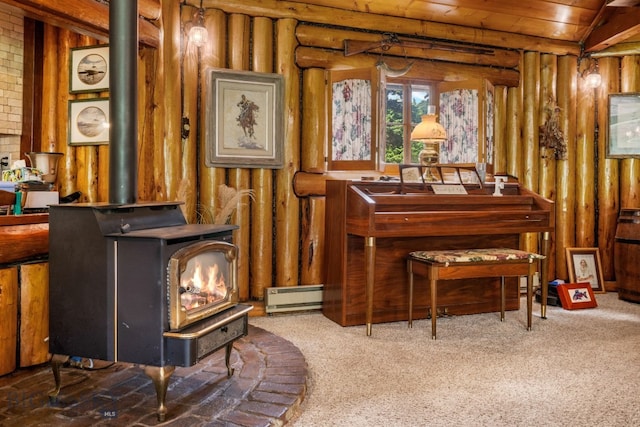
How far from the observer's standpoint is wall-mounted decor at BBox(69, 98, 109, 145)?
14.4ft

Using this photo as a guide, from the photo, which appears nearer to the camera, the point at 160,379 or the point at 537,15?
the point at 160,379

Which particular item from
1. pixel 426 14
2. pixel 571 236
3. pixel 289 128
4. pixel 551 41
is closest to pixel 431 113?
pixel 426 14

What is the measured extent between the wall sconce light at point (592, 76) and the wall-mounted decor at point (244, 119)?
369cm

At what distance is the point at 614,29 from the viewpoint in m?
5.66

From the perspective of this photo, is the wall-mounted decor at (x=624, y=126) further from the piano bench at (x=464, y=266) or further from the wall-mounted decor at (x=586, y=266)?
the piano bench at (x=464, y=266)

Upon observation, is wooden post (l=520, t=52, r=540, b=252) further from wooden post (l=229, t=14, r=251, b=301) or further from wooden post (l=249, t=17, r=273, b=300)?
wooden post (l=229, t=14, r=251, b=301)

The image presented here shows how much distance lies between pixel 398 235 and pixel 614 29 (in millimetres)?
3715

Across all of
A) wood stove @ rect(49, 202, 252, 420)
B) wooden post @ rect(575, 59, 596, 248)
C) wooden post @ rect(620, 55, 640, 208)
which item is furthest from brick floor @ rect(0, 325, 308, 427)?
wooden post @ rect(620, 55, 640, 208)

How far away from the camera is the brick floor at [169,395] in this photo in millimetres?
2377

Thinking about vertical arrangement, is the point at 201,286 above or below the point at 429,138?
below

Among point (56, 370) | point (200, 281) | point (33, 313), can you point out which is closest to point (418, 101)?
point (200, 281)

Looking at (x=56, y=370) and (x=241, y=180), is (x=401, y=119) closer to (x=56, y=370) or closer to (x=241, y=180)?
(x=241, y=180)

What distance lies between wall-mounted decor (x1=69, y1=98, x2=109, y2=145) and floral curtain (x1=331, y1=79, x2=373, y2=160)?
2098mm

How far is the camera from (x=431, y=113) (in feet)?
17.1
